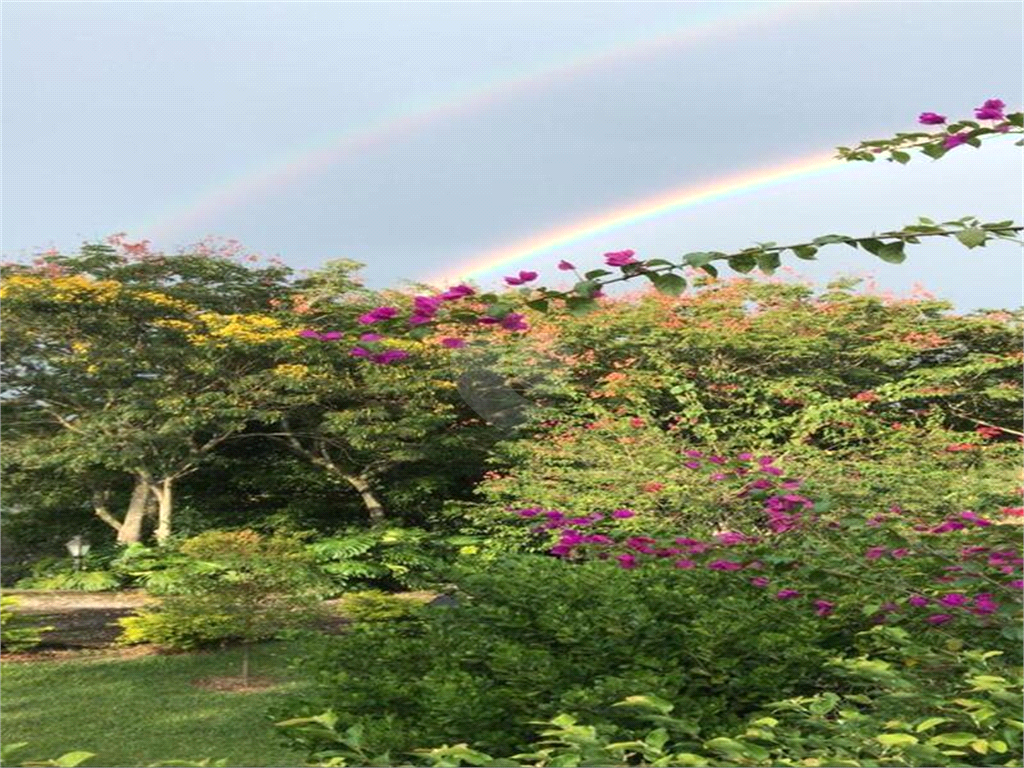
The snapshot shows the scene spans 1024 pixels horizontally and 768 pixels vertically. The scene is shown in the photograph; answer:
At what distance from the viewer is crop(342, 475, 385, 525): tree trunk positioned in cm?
948

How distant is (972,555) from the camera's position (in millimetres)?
2641

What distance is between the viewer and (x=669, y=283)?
1879 mm

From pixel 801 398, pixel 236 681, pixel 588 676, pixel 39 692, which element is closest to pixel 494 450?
pixel 801 398

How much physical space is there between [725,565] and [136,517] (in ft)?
25.0

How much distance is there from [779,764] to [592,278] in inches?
41.9

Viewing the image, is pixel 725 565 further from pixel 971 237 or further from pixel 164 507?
pixel 164 507

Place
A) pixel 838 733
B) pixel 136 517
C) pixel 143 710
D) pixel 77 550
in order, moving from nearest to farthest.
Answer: pixel 838 733 < pixel 143 710 < pixel 77 550 < pixel 136 517

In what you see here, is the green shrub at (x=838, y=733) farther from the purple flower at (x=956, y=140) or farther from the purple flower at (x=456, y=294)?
the purple flower at (x=956, y=140)

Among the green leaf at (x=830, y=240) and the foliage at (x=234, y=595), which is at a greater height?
the green leaf at (x=830, y=240)

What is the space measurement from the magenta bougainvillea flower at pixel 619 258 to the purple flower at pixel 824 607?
61.1 inches

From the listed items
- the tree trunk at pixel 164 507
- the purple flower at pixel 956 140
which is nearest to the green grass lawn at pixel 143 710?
the tree trunk at pixel 164 507

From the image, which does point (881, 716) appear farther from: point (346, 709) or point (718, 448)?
point (718, 448)

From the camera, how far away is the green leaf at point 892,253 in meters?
1.90

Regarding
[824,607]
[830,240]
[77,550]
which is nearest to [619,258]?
[830,240]
